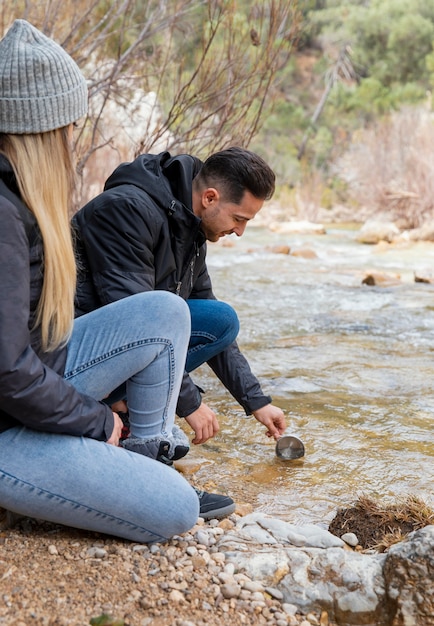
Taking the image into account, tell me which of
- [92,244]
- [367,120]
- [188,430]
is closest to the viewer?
[92,244]

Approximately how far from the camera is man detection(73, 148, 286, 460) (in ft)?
8.07

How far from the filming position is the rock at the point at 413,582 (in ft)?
5.61

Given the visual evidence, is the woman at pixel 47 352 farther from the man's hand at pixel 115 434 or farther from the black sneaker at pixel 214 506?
the black sneaker at pixel 214 506

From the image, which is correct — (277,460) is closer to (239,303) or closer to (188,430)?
(188,430)

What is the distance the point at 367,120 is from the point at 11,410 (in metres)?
26.0

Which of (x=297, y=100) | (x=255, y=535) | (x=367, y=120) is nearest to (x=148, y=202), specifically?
(x=255, y=535)

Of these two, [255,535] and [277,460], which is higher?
[255,535]

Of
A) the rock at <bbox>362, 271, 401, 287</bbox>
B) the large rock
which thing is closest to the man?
the large rock

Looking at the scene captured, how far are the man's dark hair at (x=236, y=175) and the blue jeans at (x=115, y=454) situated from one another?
2.58 ft

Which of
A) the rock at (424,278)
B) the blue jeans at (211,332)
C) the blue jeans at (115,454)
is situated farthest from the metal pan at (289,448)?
the rock at (424,278)

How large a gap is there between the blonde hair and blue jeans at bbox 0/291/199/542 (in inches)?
7.4

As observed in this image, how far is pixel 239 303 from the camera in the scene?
714 cm

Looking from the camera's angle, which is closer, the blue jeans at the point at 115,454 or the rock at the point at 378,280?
the blue jeans at the point at 115,454

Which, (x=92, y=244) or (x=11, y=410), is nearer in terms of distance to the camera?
(x=11, y=410)
